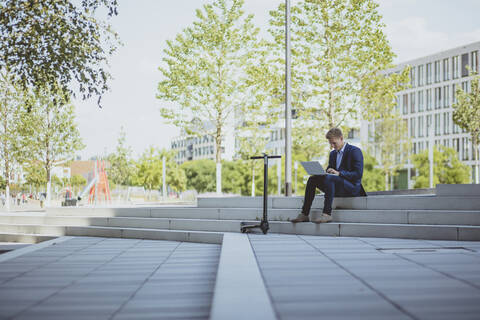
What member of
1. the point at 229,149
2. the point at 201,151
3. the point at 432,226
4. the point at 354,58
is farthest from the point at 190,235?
the point at 201,151

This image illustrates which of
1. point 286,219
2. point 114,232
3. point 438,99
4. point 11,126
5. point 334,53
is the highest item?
point 438,99

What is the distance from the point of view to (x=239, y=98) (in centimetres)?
2350

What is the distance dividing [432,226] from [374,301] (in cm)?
427

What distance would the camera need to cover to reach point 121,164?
5562 centimetres

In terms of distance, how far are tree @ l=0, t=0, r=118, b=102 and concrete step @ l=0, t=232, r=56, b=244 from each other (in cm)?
386

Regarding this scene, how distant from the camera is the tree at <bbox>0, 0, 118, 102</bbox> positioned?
8.14 m

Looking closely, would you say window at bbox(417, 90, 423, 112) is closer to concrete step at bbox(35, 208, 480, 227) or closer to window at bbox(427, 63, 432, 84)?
window at bbox(427, 63, 432, 84)

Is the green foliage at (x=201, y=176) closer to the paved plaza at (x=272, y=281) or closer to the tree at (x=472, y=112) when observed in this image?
the tree at (x=472, y=112)

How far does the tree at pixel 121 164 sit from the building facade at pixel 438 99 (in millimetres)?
33882

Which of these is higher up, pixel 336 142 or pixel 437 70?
pixel 437 70

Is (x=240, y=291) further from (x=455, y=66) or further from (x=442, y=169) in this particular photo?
(x=455, y=66)

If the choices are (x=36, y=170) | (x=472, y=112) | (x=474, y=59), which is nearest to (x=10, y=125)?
(x=36, y=170)

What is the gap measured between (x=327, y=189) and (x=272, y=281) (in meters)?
3.85

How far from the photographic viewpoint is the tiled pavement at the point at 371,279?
3.49 meters
